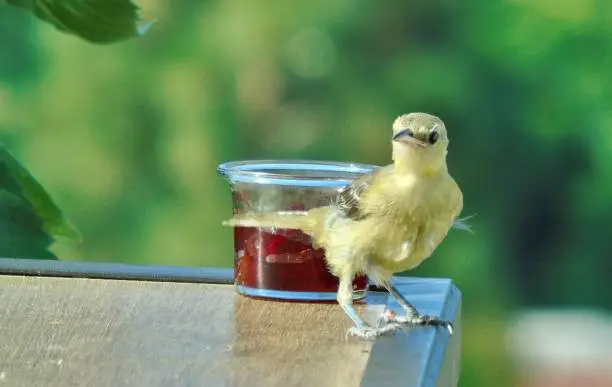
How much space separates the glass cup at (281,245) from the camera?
109 centimetres

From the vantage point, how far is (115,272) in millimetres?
1185

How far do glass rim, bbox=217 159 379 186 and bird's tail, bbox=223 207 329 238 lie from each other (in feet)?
0.11

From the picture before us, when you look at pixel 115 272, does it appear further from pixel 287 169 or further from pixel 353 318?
pixel 353 318

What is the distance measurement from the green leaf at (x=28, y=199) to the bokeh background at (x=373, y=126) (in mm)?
23

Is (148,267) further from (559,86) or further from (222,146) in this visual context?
(559,86)

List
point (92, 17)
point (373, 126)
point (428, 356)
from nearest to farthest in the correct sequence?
point (428, 356) → point (373, 126) → point (92, 17)

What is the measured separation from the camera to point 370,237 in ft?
3.39

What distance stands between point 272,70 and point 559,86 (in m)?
0.53

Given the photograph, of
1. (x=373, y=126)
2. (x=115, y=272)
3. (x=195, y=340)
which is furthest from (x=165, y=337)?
(x=373, y=126)

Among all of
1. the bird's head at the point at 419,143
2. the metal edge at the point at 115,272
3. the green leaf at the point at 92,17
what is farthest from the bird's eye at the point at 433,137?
the green leaf at the point at 92,17

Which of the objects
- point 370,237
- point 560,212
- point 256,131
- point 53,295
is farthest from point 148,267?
point 560,212

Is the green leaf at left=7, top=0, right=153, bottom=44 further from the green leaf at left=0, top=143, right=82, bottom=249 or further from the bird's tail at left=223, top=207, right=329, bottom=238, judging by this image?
the bird's tail at left=223, top=207, right=329, bottom=238

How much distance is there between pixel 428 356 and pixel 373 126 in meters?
1.14

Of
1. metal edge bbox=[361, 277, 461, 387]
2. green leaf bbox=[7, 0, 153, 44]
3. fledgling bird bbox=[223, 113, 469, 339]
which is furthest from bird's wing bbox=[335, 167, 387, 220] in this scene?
green leaf bbox=[7, 0, 153, 44]
